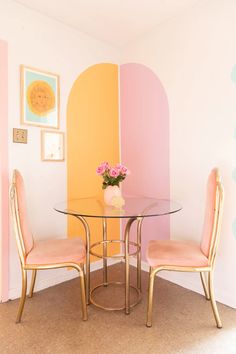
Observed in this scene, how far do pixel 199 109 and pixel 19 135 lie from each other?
1598 millimetres

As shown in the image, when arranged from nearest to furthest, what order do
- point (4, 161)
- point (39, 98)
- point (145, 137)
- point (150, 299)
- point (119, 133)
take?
point (150, 299), point (4, 161), point (39, 98), point (145, 137), point (119, 133)

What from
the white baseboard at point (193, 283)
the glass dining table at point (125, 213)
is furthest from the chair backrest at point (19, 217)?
the white baseboard at point (193, 283)

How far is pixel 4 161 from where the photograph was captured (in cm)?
208

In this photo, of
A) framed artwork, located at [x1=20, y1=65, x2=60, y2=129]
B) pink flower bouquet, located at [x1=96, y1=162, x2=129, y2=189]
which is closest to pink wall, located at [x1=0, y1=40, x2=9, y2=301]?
framed artwork, located at [x1=20, y1=65, x2=60, y2=129]

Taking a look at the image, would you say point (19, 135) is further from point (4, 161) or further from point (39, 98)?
point (39, 98)

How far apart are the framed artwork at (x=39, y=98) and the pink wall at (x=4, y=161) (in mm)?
149

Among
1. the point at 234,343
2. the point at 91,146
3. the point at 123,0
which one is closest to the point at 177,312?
the point at 234,343

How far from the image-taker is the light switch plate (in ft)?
7.01

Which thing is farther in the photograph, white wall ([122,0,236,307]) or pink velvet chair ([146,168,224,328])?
white wall ([122,0,236,307])

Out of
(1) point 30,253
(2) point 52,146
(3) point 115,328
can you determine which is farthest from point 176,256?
(2) point 52,146

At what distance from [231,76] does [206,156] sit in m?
0.66

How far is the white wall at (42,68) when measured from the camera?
2.14 metres

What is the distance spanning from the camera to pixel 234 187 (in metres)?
1.98

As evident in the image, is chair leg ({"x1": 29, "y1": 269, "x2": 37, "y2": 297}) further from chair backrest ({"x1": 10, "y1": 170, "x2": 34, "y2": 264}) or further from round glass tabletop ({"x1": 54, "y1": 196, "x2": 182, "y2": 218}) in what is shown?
round glass tabletop ({"x1": 54, "y1": 196, "x2": 182, "y2": 218})
